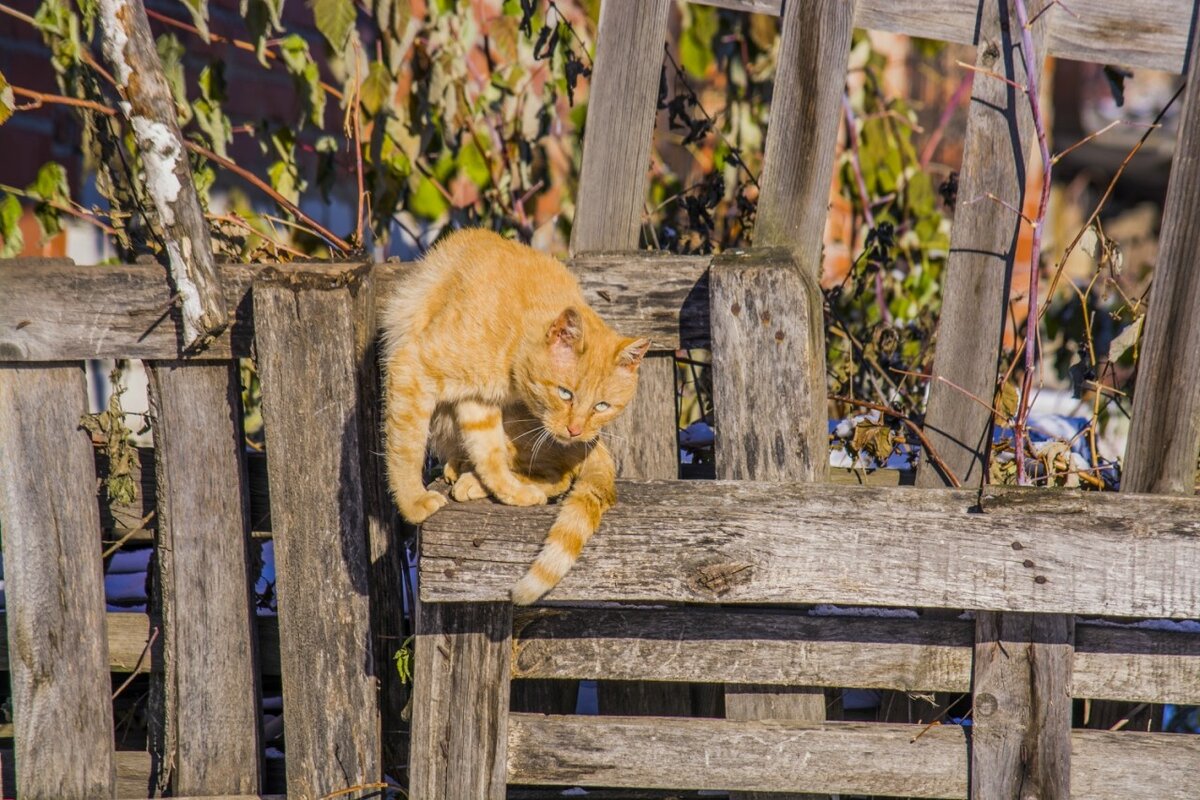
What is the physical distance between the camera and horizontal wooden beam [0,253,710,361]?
99.4 inches

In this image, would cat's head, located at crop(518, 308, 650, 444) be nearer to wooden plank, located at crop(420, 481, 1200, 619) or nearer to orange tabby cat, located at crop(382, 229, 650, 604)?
orange tabby cat, located at crop(382, 229, 650, 604)

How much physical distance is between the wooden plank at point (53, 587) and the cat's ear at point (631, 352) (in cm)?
130

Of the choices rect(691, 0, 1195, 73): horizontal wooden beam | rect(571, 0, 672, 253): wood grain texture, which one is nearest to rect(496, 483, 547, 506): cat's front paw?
rect(571, 0, 672, 253): wood grain texture

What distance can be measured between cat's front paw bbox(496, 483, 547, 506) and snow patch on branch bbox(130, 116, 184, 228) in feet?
3.34

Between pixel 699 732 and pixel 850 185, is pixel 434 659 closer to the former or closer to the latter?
pixel 699 732

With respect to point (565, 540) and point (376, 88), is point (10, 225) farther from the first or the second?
point (565, 540)

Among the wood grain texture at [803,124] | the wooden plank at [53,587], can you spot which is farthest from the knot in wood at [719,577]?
the wooden plank at [53,587]

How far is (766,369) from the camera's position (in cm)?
239

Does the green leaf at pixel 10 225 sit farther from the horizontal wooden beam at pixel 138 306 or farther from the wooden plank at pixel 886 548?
the wooden plank at pixel 886 548

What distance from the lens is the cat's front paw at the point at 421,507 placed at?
2.43 m

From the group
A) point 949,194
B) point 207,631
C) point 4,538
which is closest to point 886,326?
point 949,194

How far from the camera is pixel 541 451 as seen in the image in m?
2.66

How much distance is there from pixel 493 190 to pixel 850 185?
150cm

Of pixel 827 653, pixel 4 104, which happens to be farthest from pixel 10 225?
pixel 827 653
